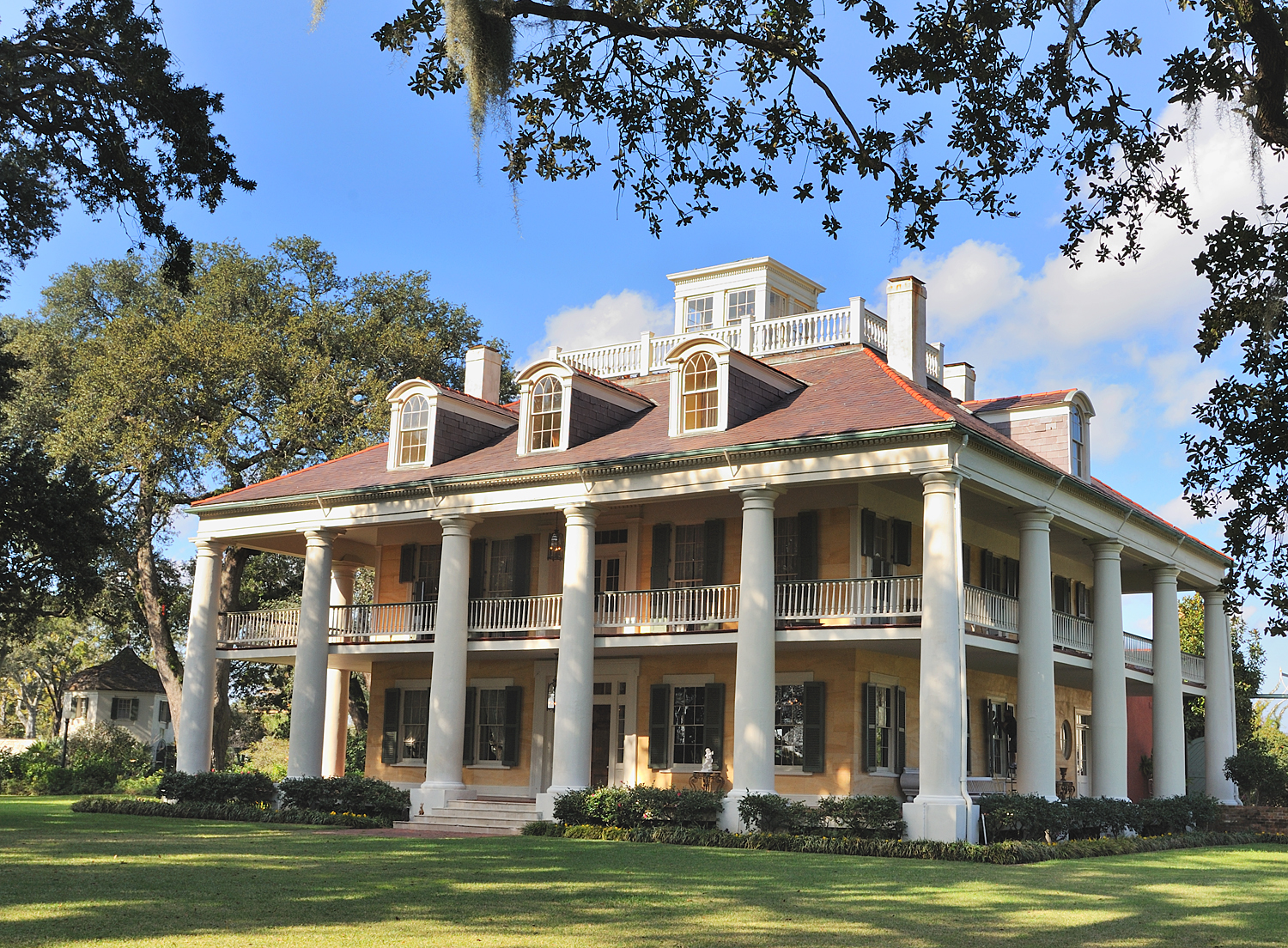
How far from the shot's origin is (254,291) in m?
39.5

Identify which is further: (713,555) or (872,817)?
(713,555)

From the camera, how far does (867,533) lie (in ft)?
78.0

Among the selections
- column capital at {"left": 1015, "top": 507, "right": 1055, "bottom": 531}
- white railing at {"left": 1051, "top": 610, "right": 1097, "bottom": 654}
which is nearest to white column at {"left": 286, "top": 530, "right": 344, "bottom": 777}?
column capital at {"left": 1015, "top": 507, "right": 1055, "bottom": 531}

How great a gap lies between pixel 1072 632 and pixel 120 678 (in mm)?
31674

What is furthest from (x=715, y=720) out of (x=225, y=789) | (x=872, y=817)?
(x=225, y=789)

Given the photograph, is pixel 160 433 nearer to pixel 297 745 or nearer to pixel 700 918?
pixel 297 745

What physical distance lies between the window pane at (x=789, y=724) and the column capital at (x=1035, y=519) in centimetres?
508

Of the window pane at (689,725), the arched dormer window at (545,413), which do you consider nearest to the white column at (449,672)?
the arched dormer window at (545,413)

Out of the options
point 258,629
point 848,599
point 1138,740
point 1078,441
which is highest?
point 1078,441

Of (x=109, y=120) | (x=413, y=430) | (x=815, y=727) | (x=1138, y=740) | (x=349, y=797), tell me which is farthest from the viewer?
(x=1138, y=740)

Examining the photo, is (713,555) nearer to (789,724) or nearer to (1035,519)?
(789,724)

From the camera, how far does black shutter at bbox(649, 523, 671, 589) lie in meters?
25.7

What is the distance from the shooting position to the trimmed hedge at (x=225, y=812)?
2444 cm

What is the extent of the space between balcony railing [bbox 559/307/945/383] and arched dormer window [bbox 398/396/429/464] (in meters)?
3.90
